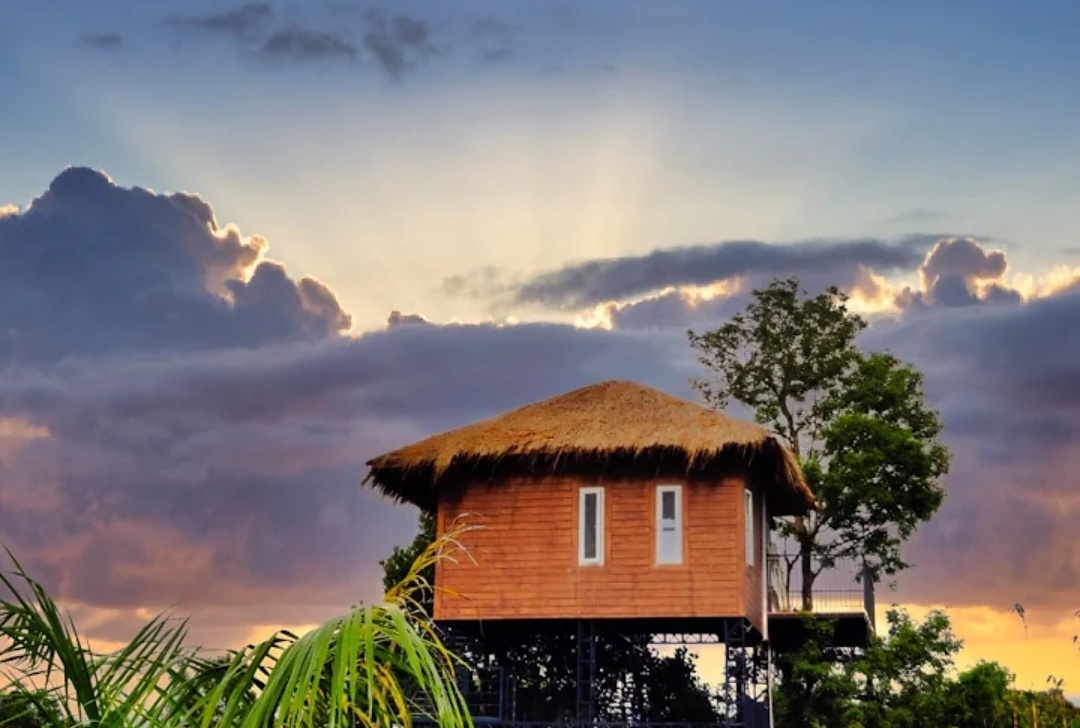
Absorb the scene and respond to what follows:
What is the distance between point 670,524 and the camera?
77.5ft

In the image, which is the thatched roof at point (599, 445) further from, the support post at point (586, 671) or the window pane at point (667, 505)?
the support post at point (586, 671)

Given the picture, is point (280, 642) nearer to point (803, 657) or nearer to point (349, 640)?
point (349, 640)

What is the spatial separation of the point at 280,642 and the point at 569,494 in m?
19.7

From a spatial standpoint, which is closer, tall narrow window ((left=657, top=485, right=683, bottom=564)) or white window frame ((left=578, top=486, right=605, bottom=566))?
tall narrow window ((left=657, top=485, right=683, bottom=564))

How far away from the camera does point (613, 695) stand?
30.0 meters

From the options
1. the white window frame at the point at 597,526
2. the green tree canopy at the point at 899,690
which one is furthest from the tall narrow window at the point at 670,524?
the green tree canopy at the point at 899,690

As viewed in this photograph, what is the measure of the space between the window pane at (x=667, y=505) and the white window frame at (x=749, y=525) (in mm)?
1123

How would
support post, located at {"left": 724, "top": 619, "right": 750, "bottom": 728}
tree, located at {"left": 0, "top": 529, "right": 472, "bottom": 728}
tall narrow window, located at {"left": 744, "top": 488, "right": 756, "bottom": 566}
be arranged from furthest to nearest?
tall narrow window, located at {"left": 744, "top": 488, "right": 756, "bottom": 566}
support post, located at {"left": 724, "top": 619, "right": 750, "bottom": 728}
tree, located at {"left": 0, "top": 529, "right": 472, "bottom": 728}

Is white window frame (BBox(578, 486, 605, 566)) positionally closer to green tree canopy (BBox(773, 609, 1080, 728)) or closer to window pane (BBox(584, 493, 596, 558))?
window pane (BBox(584, 493, 596, 558))

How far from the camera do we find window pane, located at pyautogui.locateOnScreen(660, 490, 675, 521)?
77.7 feet

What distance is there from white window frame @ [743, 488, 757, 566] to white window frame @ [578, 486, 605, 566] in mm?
2235

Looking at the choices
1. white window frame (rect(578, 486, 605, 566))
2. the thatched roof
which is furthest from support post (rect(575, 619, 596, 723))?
the thatched roof

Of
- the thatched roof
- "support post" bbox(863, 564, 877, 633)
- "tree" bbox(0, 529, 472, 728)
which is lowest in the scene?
"tree" bbox(0, 529, 472, 728)

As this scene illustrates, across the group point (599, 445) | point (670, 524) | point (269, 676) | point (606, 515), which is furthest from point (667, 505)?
point (269, 676)
